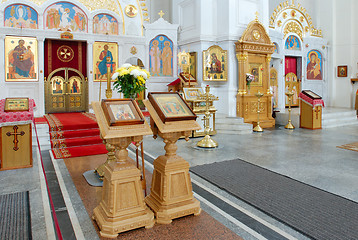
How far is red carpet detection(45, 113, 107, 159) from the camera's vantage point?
19.5 ft

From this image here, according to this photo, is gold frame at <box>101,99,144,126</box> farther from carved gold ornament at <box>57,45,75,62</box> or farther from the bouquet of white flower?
carved gold ornament at <box>57,45,75,62</box>

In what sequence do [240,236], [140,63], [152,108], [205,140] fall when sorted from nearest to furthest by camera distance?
[240,236]
[152,108]
[205,140]
[140,63]

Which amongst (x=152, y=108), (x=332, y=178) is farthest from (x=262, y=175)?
(x=152, y=108)

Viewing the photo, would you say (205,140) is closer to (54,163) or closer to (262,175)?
(262,175)

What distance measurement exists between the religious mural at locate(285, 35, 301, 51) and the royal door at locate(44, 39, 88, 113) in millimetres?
8893

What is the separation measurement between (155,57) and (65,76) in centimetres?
316

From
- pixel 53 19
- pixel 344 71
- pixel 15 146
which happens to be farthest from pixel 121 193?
pixel 344 71

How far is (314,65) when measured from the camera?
1409 cm

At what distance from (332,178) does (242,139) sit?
3.34 metres

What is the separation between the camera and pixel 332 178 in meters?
4.26

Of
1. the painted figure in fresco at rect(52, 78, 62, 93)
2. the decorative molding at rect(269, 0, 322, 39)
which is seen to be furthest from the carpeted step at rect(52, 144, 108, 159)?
the decorative molding at rect(269, 0, 322, 39)

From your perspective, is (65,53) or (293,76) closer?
(65,53)

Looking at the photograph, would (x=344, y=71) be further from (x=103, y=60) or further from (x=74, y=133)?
(x=74, y=133)

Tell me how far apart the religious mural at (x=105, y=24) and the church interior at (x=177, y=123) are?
0.04m
